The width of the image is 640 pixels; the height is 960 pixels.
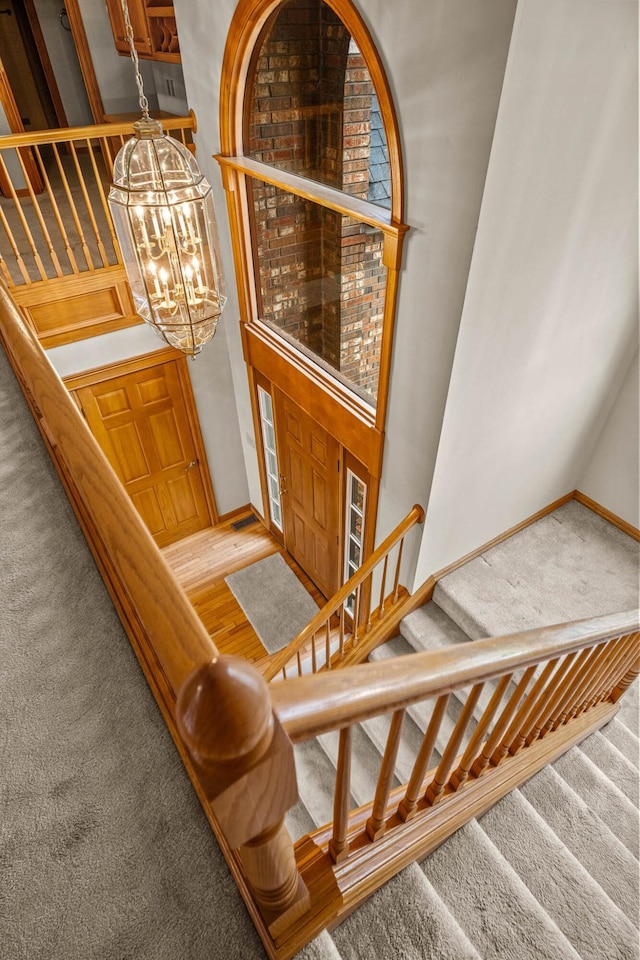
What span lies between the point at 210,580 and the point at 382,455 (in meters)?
2.57

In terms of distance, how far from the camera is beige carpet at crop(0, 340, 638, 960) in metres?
1.01

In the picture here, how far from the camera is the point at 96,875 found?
105cm

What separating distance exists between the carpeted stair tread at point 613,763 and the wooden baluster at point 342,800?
1.67 metres

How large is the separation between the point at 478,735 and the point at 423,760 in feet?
1.02

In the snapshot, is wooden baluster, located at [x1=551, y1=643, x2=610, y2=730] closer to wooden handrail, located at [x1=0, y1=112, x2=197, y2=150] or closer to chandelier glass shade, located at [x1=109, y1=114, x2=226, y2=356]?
chandelier glass shade, located at [x1=109, y1=114, x2=226, y2=356]

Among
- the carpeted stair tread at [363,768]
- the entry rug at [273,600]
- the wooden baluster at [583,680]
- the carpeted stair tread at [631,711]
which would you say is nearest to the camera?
the wooden baluster at [583,680]

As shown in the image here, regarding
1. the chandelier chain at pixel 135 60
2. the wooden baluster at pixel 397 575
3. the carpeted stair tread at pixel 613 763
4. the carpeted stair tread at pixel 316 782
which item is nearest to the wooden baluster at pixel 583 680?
the carpeted stair tread at pixel 613 763

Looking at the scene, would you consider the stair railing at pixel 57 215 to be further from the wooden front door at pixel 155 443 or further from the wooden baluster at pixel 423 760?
the wooden baluster at pixel 423 760

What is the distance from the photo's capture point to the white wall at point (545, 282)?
1.70 meters

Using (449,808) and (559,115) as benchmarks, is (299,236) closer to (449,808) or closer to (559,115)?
(559,115)

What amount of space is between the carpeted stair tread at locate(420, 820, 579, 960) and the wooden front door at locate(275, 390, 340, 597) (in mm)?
2427

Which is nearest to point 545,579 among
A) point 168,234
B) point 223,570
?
point 168,234

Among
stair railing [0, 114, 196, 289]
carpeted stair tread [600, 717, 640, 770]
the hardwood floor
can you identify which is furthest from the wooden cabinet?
carpeted stair tread [600, 717, 640, 770]

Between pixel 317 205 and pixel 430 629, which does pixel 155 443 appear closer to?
pixel 317 205
